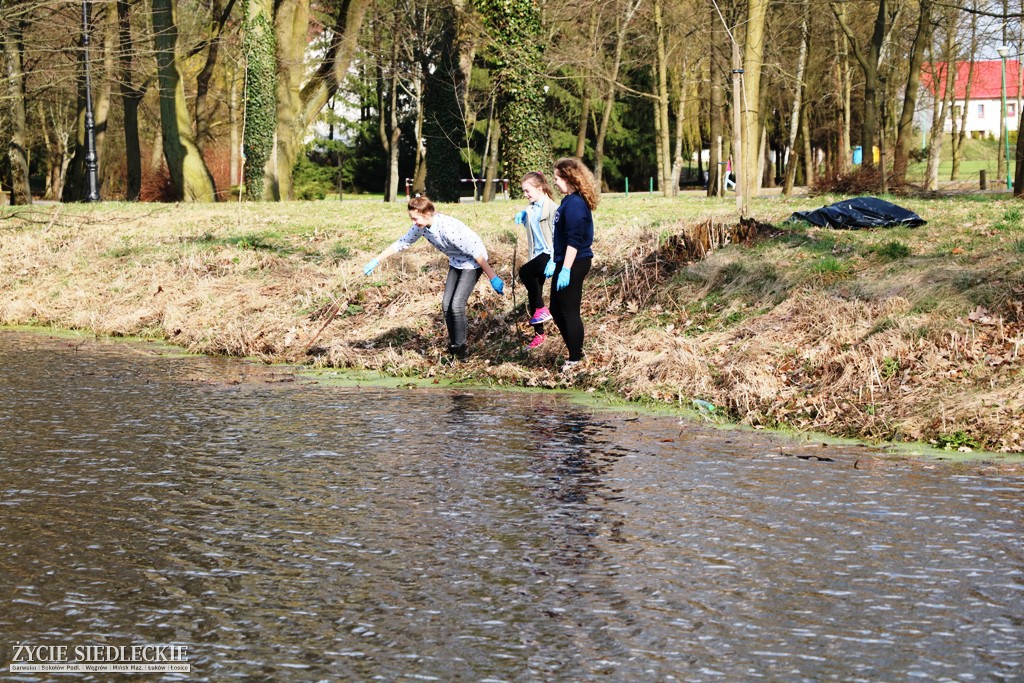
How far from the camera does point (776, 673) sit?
15.8 ft

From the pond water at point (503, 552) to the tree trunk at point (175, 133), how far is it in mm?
→ 23173

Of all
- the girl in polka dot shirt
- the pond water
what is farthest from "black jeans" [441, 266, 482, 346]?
the pond water

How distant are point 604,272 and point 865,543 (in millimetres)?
8942

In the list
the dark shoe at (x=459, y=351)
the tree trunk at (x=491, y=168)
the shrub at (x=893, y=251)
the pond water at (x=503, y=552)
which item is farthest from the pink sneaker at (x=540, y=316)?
the tree trunk at (x=491, y=168)

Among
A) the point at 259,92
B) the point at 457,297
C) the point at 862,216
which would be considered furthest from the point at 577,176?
the point at 259,92

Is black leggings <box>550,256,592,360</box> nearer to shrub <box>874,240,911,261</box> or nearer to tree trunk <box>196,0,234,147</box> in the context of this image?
shrub <box>874,240,911,261</box>

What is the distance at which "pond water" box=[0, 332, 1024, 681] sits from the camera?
5.09 meters

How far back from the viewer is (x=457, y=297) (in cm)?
1338

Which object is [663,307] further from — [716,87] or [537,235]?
[716,87]

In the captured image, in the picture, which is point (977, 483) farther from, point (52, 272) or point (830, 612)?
point (52, 272)

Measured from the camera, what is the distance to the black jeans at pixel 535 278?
42.3ft

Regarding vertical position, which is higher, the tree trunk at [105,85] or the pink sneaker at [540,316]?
the tree trunk at [105,85]

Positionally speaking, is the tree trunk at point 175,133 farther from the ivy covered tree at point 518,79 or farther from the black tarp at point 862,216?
the black tarp at point 862,216

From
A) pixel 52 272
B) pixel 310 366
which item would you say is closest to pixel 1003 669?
pixel 310 366
